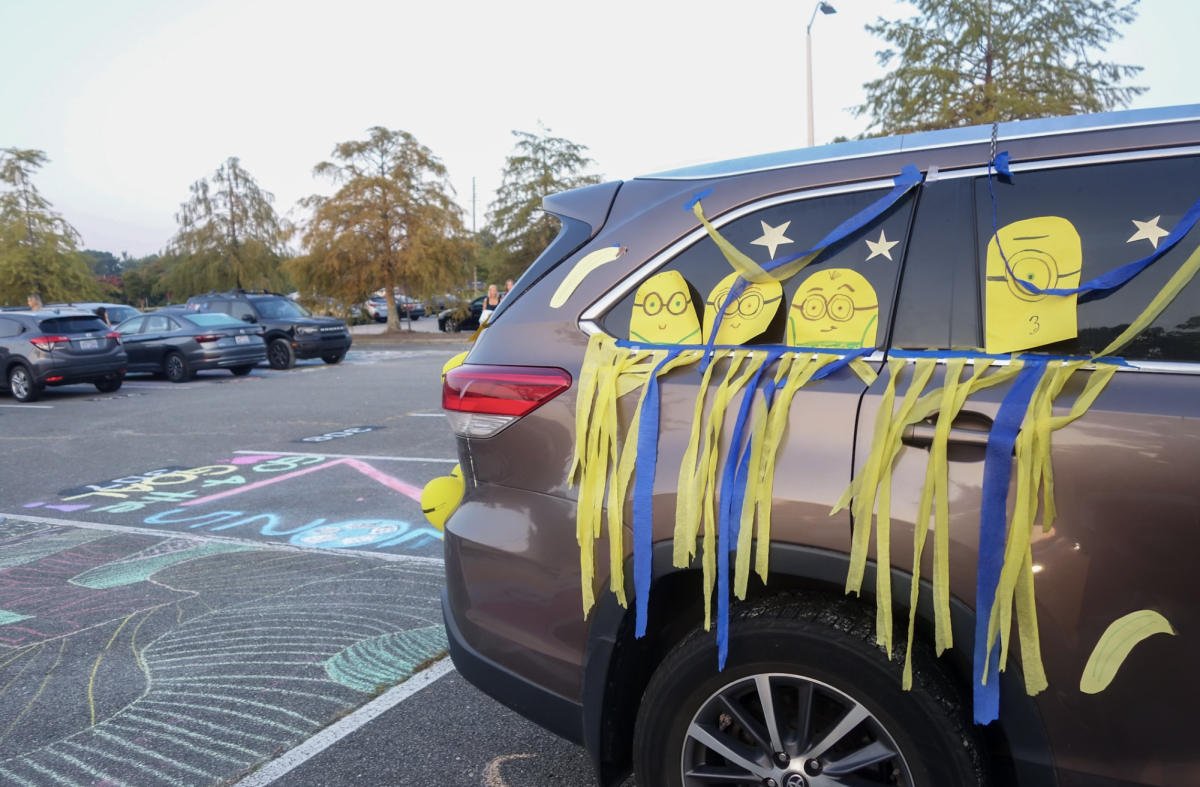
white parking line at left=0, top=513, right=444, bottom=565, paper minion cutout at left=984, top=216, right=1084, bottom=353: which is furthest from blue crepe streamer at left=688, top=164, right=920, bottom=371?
white parking line at left=0, top=513, right=444, bottom=565

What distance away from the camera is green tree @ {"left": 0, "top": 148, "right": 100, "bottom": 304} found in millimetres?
31844

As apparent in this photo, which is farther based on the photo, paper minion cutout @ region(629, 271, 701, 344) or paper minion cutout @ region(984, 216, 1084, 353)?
→ paper minion cutout @ region(629, 271, 701, 344)

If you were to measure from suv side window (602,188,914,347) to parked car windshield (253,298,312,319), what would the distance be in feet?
62.0

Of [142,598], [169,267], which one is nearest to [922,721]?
[142,598]

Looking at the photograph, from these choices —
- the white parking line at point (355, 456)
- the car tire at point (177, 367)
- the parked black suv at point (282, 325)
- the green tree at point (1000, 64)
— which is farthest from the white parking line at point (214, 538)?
the green tree at point (1000, 64)

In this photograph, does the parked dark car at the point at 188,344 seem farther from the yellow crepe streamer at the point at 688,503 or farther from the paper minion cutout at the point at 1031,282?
the paper minion cutout at the point at 1031,282

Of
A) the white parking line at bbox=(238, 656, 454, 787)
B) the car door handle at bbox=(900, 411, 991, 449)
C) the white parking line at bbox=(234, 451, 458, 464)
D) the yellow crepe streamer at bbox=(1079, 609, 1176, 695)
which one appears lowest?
the white parking line at bbox=(238, 656, 454, 787)

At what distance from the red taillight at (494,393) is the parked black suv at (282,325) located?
691 inches

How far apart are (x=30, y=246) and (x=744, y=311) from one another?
3827cm

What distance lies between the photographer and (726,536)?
6.31 ft

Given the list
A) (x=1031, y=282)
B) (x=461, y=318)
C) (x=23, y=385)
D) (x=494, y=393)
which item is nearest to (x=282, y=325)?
(x=23, y=385)

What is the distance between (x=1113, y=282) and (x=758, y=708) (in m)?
1.21

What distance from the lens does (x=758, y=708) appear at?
→ 1948mm

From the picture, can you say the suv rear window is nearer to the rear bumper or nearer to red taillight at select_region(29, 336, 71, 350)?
red taillight at select_region(29, 336, 71, 350)
